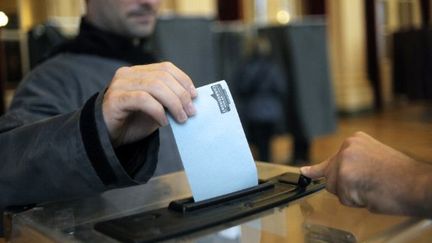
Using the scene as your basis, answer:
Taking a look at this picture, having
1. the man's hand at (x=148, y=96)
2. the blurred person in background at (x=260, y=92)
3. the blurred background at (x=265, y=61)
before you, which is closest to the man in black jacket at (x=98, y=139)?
the man's hand at (x=148, y=96)

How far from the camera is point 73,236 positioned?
1.60 ft

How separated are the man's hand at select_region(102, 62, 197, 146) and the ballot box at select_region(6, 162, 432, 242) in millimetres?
99

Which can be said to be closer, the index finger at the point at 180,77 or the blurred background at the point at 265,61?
the index finger at the point at 180,77

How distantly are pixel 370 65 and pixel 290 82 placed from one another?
10.2 feet

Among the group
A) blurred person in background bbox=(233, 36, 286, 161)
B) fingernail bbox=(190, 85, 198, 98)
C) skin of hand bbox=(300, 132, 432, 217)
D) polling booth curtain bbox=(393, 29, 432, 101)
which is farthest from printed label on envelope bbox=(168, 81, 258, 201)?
polling booth curtain bbox=(393, 29, 432, 101)

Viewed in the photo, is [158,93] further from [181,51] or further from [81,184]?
[181,51]

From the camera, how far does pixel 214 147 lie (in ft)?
1.87

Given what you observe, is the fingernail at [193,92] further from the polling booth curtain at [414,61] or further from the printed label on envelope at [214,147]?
the polling booth curtain at [414,61]

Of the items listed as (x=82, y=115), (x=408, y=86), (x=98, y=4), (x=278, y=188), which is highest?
(x=98, y=4)

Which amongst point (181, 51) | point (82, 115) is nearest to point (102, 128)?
point (82, 115)

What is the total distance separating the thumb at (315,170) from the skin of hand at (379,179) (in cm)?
3

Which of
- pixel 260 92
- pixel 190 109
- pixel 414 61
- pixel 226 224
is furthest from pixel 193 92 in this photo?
pixel 414 61

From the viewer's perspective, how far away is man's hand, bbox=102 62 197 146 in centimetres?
56

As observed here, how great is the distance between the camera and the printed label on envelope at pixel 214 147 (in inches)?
21.8
